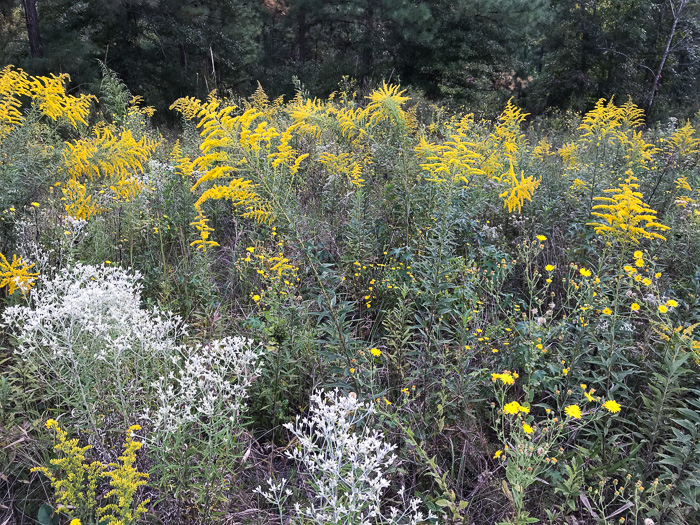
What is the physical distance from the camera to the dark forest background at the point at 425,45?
43.5 feet

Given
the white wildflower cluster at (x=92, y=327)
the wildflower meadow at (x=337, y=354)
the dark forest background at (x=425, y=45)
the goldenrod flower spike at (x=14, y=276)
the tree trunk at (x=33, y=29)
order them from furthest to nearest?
the dark forest background at (x=425, y=45) → the tree trunk at (x=33, y=29) → the goldenrod flower spike at (x=14, y=276) → the white wildflower cluster at (x=92, y=327) → the wildflower meadow at (x=337, y=354)

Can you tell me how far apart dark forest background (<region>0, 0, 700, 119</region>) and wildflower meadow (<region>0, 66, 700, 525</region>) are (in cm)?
1087

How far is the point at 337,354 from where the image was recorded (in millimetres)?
2172

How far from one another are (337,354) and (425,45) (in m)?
15.9

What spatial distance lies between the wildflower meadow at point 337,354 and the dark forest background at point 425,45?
1087cm

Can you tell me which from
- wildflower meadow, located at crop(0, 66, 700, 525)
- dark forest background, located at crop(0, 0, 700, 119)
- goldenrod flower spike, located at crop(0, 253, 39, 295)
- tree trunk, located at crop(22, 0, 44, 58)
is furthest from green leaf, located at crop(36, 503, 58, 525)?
dark forest background, located at crop(0, 0, 700, 119)

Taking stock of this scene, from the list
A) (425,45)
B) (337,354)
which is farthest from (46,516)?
(425,45)

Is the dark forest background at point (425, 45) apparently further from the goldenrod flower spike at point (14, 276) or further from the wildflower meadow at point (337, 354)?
the goldenrod flower spike at point (14, 276)

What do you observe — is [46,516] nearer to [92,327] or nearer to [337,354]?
[92,327]

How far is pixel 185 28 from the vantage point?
13.3 meters

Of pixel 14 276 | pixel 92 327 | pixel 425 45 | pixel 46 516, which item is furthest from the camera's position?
pixel 425 45

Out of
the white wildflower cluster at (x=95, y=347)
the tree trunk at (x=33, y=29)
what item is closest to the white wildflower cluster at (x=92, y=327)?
the white wildflower cluster at (x=95, y=347)

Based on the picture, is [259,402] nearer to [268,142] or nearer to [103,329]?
[103,329]

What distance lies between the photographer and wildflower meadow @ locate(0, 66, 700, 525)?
1684 mm
